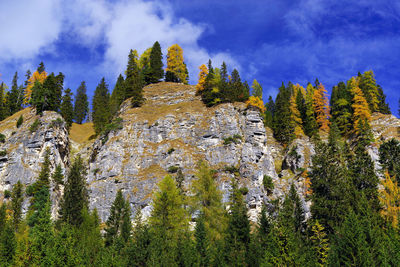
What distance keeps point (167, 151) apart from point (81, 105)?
204ft

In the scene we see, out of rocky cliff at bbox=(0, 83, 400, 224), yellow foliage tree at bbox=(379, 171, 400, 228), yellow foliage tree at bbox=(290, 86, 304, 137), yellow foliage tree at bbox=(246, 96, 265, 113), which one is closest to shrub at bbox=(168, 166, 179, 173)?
rocky cliff at bbox=(0, 83, 400, 224)

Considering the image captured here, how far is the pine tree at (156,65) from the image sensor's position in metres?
96.0

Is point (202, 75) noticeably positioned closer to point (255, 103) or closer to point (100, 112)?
point (255, 103)

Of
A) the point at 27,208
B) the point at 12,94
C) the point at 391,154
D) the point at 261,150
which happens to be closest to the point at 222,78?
the point at 261,150

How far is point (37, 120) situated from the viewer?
71.3m

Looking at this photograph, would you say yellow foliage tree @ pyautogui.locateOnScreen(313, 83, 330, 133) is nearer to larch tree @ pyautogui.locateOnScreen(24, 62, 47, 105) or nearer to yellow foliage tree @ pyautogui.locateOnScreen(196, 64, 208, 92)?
yellow foliage tree @ pyautogui.locateOnScreen(196, 64, 208, 92)

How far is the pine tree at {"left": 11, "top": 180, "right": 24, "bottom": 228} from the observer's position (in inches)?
2057

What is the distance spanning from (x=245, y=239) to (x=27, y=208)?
4360cm

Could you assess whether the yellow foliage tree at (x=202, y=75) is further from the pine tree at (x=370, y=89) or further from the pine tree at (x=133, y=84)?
the pine tree at (x=370, y=89)

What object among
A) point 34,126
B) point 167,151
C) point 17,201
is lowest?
point 17,201

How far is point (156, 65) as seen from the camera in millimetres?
97375

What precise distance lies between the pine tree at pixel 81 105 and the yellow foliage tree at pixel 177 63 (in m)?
37.8

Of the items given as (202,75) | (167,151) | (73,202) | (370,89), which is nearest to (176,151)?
(167,151)

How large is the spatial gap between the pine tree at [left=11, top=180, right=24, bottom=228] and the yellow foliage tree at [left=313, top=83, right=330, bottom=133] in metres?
71.5
